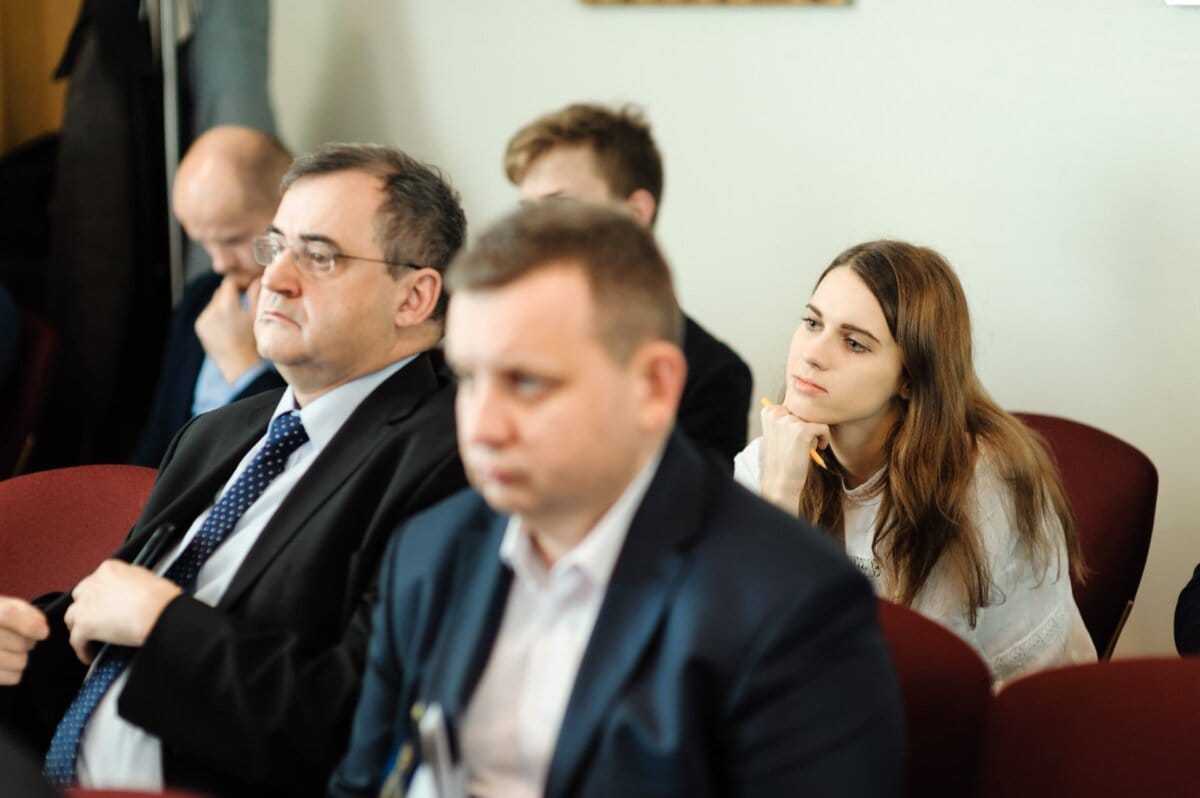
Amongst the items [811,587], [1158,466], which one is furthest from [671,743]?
[1158,466]

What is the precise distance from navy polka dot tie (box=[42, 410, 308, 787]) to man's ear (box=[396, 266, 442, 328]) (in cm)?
23

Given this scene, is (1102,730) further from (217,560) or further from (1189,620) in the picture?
(217,560)

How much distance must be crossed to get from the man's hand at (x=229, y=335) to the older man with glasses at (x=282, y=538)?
1.16m

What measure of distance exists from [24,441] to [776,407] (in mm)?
2004

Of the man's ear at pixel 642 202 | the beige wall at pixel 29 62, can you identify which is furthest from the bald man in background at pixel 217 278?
the beige wall at pixel 29 62

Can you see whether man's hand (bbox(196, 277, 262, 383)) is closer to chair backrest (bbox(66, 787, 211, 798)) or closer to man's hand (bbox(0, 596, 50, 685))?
man's hand (bbox(0, 596, 50, 685))

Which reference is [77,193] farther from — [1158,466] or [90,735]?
[1158,466]

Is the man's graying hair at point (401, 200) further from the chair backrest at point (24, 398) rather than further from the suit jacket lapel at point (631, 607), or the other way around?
the chair backrest at point (24, 398)

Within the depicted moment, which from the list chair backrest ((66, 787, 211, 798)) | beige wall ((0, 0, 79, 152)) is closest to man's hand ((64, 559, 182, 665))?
chair backrest ((66, 787, 211, 798))

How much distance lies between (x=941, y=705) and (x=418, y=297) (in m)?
1.04

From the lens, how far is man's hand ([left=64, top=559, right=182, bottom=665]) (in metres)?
1.80

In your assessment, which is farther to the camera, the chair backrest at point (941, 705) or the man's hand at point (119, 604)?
the man's hand at point (119, 604)

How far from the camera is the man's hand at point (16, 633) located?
192cm

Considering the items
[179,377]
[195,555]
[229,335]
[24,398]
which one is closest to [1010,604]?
[195,555]
